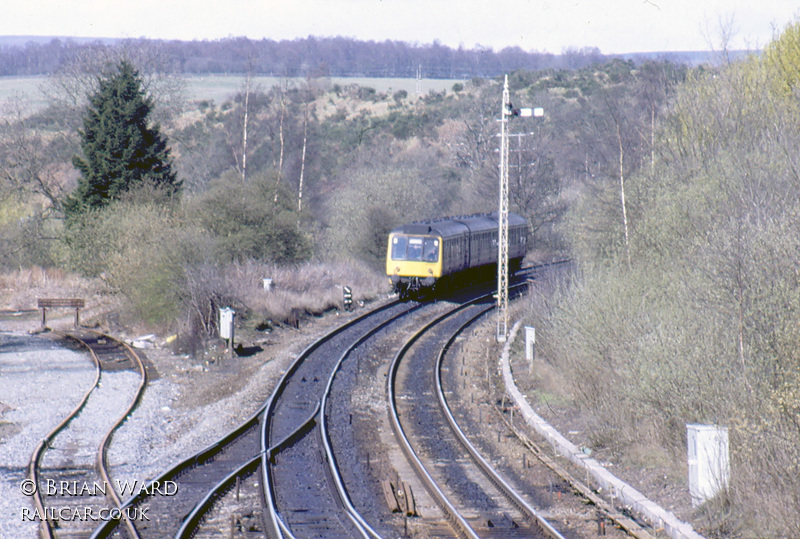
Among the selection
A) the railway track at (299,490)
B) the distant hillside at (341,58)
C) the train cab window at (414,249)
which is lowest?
the railway track at (299,490)

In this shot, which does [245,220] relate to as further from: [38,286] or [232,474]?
[232,474]

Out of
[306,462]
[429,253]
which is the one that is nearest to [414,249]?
[429,253]

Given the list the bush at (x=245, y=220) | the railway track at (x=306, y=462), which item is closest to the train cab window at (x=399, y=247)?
the bush at (x=245, y=220)

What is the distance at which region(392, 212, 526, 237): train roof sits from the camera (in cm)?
2939

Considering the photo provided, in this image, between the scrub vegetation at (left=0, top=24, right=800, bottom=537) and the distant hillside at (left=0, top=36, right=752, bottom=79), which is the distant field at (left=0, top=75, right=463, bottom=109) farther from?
the scrub vegetation at (left=0, top=24, right=800, bottom=537)

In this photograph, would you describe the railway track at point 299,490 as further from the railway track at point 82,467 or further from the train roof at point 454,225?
the train roof at point 454,225

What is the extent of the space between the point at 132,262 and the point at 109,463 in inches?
668

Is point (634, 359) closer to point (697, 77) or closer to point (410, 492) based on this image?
point (410, 492)

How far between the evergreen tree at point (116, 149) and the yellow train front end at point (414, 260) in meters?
11.1

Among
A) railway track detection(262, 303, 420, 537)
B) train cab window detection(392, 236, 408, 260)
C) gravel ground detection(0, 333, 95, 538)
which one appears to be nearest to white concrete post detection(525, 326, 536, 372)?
railway track detection(262, 303, 420, 537)

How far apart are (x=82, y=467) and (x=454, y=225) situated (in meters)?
21.5

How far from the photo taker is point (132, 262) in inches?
1078

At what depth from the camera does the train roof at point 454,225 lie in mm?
29391

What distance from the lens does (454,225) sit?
31.2 metres
